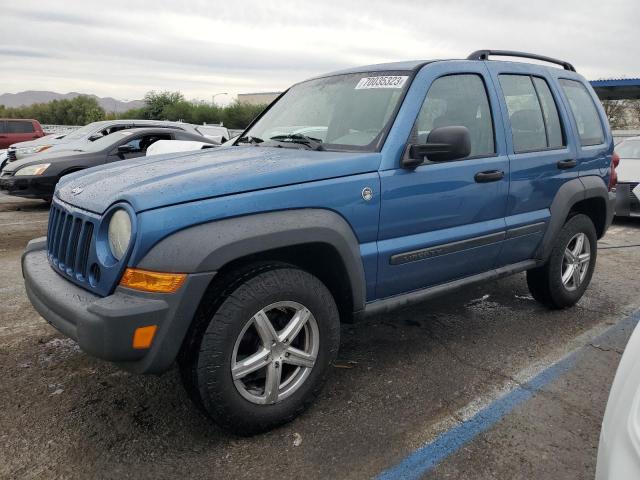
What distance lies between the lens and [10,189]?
893 centimetres

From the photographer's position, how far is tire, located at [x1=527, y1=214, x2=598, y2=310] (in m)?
4.17

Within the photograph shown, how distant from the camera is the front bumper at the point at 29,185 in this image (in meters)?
8.76

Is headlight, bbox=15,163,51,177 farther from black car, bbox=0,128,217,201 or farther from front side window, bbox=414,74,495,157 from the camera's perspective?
front side window, bbox=414,74,495,157

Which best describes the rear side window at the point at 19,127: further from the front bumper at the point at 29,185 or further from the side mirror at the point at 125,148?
the side mirror at the point at 125,148

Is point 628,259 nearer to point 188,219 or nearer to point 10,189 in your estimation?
point 188,219

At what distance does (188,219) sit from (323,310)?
2.68 ft

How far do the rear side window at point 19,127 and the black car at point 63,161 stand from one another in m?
10.5

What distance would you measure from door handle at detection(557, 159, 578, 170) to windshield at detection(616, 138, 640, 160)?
20.6ft

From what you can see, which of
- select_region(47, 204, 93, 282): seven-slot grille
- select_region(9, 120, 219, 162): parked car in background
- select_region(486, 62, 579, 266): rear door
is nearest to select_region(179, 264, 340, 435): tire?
select_region(47, 204, 93, 282): seven-slot grille

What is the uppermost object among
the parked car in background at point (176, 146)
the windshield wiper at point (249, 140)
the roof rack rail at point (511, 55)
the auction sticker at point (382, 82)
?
the roof rack rail at point (511, 55)

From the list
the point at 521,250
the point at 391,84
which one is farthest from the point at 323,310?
the point at 521,250

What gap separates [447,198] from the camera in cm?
314

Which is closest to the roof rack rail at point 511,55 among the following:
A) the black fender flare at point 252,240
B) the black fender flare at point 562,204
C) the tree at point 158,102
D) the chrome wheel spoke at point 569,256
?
the black fender flare at point 562,204

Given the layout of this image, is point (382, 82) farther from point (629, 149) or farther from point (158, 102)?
point (158, 102)
